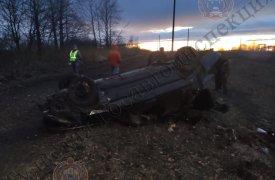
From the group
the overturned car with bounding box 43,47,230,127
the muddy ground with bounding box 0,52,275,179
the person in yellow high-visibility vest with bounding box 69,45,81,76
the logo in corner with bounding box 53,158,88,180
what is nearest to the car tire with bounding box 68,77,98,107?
the overturned car with bounding box 43,47,230,127

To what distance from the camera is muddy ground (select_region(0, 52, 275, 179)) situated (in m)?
5.04

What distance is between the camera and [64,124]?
241 inches

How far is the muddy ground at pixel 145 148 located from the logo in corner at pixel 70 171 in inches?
4.1

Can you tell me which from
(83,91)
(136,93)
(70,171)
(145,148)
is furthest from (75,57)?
(70,171)

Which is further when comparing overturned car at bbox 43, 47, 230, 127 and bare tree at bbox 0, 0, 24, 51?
bare tree at bbox 0, 0, 24, 51

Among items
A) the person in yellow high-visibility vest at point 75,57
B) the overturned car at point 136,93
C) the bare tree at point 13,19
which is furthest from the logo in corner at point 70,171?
the bare tree at point 13,19

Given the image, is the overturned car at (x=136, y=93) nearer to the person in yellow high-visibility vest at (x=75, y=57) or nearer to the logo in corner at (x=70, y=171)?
the logo in corner at (x=70, y=171)

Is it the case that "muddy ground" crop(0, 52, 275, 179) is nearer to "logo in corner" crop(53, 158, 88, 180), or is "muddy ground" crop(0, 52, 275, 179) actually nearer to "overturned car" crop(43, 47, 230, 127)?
"logo in corner" crop(53, 158, 88, 180)

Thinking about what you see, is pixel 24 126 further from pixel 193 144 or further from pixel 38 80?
pixel 38 80

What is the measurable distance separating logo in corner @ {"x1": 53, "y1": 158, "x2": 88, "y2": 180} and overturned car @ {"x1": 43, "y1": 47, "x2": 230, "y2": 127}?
49.9 inches

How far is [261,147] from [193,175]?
91.9 inches

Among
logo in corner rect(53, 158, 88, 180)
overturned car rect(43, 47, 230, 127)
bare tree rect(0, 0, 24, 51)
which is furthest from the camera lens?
bare tree rect(0, 0, 24, 51)

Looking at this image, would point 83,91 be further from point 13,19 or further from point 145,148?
point 13,19

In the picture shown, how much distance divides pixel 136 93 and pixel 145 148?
134 centimetres
